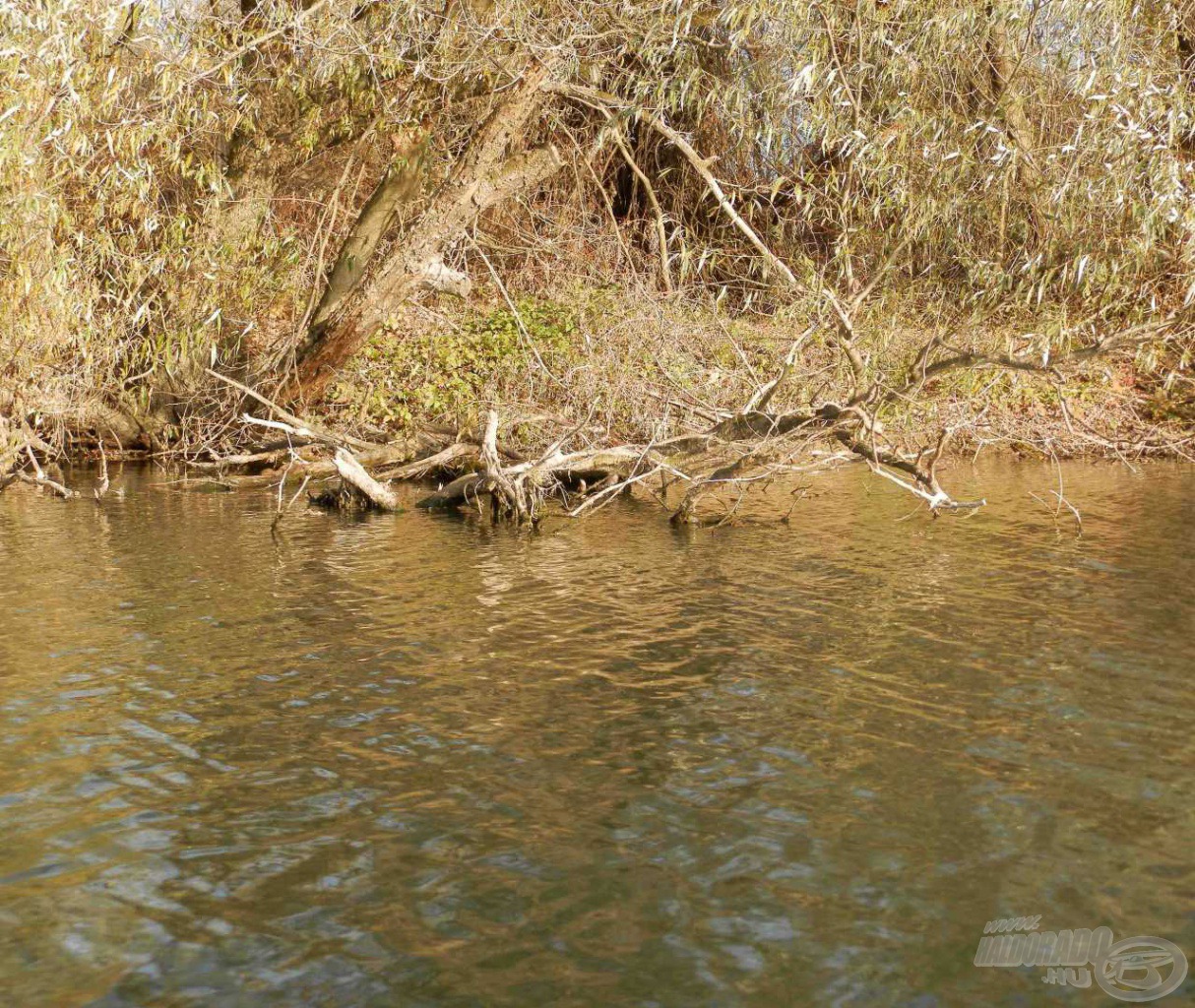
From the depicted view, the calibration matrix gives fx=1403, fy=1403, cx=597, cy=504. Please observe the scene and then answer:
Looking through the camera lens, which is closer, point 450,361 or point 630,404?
point 630,404

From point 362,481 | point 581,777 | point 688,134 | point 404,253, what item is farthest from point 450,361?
point 581,777

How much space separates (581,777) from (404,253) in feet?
47.5

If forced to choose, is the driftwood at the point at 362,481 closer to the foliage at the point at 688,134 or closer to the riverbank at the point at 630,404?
the riverbank at the point at 630,404

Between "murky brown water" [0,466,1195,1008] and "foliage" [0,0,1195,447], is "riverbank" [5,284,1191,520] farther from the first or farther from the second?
"murky brown water" [0,466,1195,1008]

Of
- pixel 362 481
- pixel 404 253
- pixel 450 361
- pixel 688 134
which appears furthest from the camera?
pixel 450 361

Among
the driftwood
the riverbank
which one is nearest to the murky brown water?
the riverbank

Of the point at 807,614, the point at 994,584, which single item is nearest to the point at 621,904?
the point at 807,614

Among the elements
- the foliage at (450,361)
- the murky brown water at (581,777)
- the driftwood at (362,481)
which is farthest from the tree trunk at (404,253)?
the murky brown water at (581,777)

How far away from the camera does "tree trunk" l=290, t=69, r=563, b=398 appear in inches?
806

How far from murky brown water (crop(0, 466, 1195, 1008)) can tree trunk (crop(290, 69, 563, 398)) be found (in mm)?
8063

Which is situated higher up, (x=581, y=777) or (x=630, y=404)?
(x=630, y=404)

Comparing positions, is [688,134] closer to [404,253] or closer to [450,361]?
[404,253]

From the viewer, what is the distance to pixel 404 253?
2080 centimetres

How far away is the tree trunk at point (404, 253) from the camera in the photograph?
20469 mm
